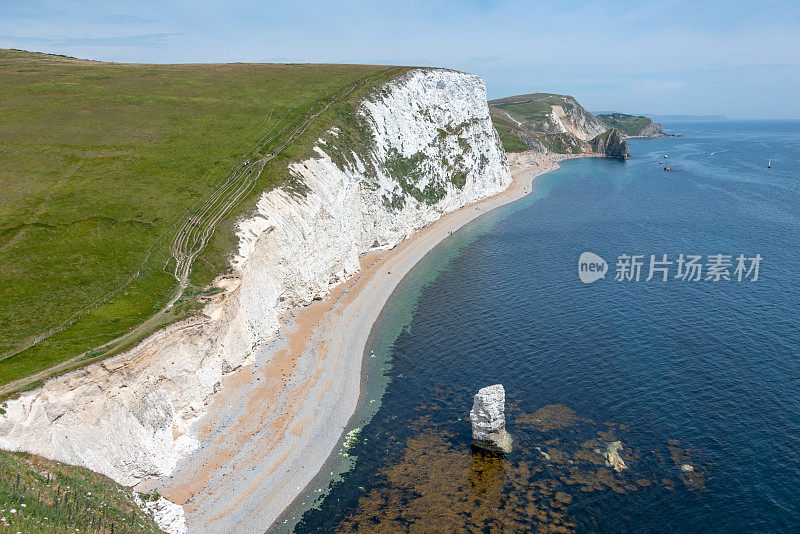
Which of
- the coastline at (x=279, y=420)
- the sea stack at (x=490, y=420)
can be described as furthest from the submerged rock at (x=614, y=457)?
the coastline at (x=279, y=420)

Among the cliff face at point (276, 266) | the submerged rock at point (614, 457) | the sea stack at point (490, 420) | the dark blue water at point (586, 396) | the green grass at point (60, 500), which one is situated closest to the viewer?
the green grass at point (60, 500)

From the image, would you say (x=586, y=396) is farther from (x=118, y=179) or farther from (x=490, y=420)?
(x=118, y=179)

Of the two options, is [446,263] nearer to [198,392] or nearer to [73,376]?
[198,392]

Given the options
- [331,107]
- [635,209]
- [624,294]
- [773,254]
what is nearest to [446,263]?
[624,294]

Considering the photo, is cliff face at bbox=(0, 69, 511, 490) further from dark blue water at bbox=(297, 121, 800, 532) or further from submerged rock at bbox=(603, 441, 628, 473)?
submerged rock at bbox=(603, 441, 628, 473)

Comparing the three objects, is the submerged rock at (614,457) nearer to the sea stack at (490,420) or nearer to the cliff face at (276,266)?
the sea stack at (490,420)
